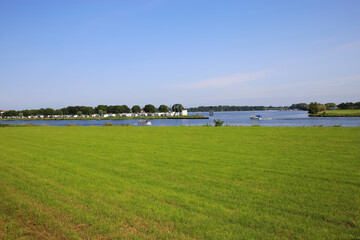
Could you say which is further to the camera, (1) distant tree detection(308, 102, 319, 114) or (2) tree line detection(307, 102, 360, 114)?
(2) tree line detection(307, 102, 360, 114)

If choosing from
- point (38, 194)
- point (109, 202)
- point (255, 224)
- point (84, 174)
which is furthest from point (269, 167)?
point (38, 194)

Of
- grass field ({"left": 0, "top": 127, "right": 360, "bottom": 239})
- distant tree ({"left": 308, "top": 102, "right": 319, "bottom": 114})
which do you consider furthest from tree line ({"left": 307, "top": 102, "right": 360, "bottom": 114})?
grass field ({"left": 0, "top": 127, "right": 360, "bottom": 239})

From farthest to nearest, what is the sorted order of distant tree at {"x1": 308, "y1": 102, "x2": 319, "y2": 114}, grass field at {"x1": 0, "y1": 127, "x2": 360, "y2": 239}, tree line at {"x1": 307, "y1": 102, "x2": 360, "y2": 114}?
1. tree line at {"x1": 307, "y1": 102, "x2": 360, "y2": 114}
2. distant tree at {"x1": 308, "y1": 102, "x2": 319, "y2": 114}
3. grass field at {"x1": 0, "y1": 127, "x2": 360, "y2": 239}

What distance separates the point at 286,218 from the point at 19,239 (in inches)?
225

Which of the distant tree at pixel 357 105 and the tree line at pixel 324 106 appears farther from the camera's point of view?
the distant tree at pixel 357 105

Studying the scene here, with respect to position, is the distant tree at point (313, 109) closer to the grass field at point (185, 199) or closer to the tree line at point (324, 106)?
the tree line at point (324, 106)

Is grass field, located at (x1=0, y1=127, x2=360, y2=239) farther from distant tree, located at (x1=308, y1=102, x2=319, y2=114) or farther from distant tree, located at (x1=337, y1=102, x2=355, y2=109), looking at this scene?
distant tree, located at (x1=337, y1=102, x2=355, y2=109)

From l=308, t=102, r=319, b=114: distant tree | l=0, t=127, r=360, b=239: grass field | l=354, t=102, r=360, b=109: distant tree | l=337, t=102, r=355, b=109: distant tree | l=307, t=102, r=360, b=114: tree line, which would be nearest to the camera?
l=0, t=127, r=360, b=239: grass field

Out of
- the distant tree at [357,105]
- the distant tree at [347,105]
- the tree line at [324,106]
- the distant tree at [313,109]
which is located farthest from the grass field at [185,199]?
the distant tree at [347,105]

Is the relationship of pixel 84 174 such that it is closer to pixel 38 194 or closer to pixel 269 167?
pixel 38 194

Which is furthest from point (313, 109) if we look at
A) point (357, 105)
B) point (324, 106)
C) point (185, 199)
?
point (185, 199)

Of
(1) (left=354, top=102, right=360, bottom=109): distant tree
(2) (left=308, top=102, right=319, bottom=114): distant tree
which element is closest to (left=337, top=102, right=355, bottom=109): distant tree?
(1) (left=354, top=102, right=360, bottom=109): distant tree

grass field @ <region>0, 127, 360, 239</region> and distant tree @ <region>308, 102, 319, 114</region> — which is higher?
distant tree @ <region>308, 102, 319, 114</region>

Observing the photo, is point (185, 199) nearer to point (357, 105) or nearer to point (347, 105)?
point (357, 105)
